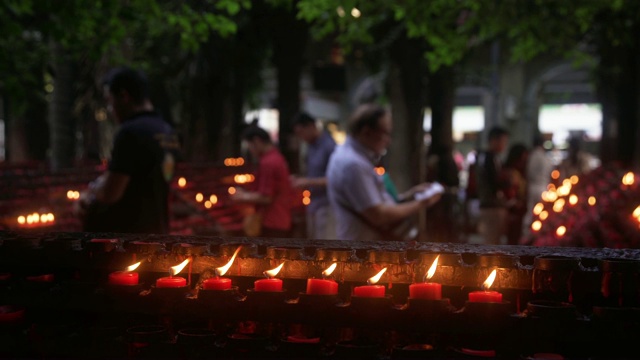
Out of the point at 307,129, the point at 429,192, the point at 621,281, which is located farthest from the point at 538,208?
the point at 621,281

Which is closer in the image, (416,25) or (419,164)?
(416,25)

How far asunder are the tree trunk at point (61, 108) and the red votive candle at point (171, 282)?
8.45m

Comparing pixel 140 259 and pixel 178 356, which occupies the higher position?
pixel 140 259

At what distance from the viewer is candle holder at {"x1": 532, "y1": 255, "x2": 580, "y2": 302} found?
232 centimetres

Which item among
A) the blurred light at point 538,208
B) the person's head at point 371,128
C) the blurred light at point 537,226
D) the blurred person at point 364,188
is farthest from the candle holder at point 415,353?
the blurred light at point 538,208

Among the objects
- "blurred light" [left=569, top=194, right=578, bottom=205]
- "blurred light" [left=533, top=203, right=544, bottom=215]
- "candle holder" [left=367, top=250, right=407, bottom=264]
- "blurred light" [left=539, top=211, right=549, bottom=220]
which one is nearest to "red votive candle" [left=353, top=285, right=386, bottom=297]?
"candle holder" [left=367, top=250, right=407, bottom=264]

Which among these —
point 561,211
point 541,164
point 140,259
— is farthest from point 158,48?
point 140,259

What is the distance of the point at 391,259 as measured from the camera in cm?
245

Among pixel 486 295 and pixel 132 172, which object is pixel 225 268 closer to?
pixel 486 295

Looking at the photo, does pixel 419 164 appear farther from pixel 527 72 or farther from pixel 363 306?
pixel 527 72

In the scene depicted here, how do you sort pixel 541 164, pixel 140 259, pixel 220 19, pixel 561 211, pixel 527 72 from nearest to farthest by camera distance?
pixel 140 259
pixel 220 19
pixel 561 211
pixel 541 164
pixel 527 72

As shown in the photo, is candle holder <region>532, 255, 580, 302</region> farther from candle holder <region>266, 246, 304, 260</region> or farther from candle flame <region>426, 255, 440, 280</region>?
candle holder <region>266, 246, 304, 260</region>

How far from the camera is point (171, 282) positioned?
2492 millimetres

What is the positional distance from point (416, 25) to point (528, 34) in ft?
9.03
